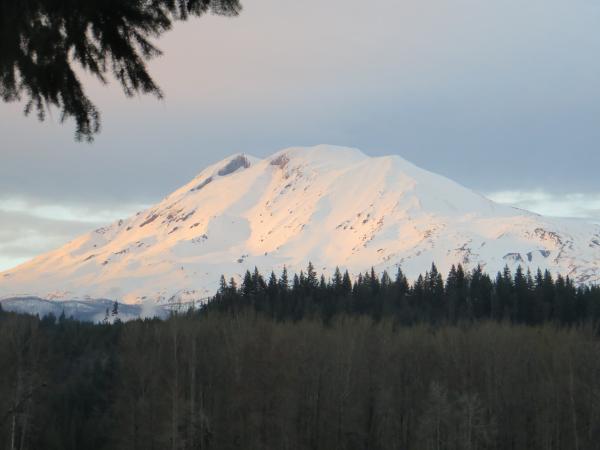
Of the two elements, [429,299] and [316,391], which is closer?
[316,391]

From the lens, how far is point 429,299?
4993 inches

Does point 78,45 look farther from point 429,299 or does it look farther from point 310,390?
point 429,299

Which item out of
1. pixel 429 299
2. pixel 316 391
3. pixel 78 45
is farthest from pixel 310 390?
pixel 429 299

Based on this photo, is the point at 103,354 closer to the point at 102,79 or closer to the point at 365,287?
the point at 365,287

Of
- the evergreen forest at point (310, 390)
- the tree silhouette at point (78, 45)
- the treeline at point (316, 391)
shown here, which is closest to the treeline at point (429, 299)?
the evergreen forest at point (310, 390)

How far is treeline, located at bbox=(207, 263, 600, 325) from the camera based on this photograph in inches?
4486

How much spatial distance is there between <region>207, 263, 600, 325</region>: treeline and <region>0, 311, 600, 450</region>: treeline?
38637mm

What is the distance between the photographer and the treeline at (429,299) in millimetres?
113938

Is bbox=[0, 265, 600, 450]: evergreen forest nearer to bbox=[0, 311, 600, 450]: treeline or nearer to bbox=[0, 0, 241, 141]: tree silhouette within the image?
bbox=[0, 311, 600, 450]: treeline

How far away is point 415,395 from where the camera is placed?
221 feet

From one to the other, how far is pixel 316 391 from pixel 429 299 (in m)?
63.9

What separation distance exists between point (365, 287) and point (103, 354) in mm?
46920

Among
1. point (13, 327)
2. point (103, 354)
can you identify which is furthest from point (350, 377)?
point (103, 354)

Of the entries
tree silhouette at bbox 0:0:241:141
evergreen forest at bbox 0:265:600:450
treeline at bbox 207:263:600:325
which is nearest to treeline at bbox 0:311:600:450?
evergreen forest at bbox 0:265:600:450
